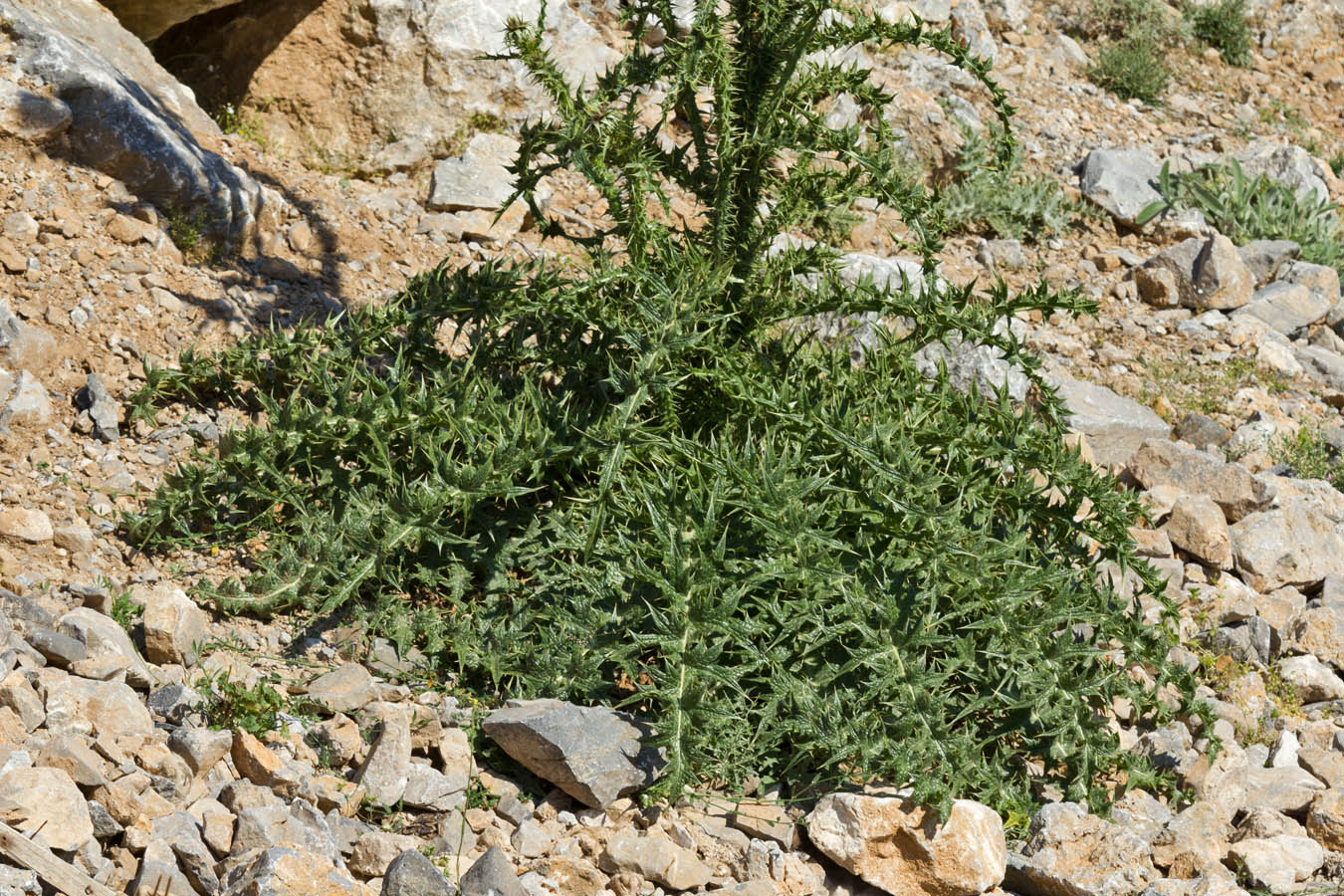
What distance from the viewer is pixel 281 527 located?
370cm

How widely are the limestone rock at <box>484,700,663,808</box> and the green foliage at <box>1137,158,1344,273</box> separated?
4.92m

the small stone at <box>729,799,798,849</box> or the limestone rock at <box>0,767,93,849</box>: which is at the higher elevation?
the limestone rock at <box>0,767,93,849</box>

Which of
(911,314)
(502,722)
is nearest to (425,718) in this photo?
(502,722)

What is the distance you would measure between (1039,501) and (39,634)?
2.63 m

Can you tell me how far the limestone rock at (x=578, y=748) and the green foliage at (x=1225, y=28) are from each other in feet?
23.4

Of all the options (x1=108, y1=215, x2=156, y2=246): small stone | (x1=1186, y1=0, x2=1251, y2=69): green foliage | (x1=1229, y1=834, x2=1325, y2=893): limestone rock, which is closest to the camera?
(x1=1229, y1=834, x2=1325, y2=893): limestone rock

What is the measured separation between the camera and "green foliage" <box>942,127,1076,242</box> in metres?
6.58

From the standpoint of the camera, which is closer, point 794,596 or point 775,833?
point 775,833

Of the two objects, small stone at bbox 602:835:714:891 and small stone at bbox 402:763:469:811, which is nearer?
small stone at bbox 602:835:714:891

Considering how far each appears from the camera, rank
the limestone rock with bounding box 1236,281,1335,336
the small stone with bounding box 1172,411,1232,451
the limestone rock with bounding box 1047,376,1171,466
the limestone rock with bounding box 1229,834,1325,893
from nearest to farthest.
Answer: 1. the limestone rock with bounding box 1229,834,1325,893
2. the limestone rock with bounding box 1047,376,1171,466
3. the small stone with bounding box 1172,411,1232,451
4. the limestone rock with bounding box 1236,281,1335,336

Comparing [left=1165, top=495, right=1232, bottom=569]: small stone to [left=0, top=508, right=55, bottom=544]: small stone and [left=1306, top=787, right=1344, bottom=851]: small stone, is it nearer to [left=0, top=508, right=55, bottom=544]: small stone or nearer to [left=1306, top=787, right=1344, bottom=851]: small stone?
[left=1306, top=787, right=1344, bottom=851]: small stone

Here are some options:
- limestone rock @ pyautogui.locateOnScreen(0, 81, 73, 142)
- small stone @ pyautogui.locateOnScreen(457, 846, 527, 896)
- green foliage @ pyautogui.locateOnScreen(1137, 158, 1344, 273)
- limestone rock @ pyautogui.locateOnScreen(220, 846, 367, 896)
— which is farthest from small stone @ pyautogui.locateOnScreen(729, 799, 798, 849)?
green foliage @ pyautogui.locateOnScreen(1137, 158, 1344, 273)

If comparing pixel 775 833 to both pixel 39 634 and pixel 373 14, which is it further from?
pixel 373 14

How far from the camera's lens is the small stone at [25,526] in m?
3.40
